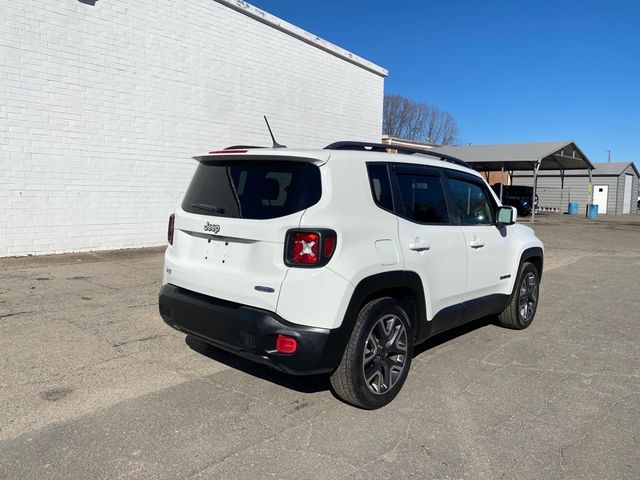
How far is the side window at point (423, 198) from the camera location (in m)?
4.14

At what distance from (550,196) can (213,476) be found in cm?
4588

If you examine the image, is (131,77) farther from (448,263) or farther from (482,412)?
(482,412)

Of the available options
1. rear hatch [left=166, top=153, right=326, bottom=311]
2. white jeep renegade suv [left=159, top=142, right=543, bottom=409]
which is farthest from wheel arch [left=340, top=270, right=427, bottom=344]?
rear hatch [left=166, top=153, right=326, bottom=311]

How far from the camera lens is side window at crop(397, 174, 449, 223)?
414cm

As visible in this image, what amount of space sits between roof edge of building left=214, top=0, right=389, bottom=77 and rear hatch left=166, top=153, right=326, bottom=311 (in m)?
10.2

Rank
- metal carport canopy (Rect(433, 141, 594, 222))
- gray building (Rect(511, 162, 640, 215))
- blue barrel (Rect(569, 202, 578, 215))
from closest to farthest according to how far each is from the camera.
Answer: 1. metal carport canopy (Rect(433, 141, 594, 222))
2. blue barrel (Rect(569, 202, 578, 215))
3. gray building (Rect(511, 162, 640, 215))

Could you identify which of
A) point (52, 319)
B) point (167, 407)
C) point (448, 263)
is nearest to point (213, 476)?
point (167, 407)

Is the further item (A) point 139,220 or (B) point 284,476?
(A) point 139,220

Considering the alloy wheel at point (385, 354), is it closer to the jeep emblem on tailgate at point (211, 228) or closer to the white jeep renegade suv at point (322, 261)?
the white jeep renegade suv at point (322, 261)

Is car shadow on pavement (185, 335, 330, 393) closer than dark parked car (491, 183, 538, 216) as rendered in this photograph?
Yes

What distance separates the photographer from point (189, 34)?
1203cm

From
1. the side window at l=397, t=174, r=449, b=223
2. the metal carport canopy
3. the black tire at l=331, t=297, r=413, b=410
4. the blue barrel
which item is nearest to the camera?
the black tire at l=331, t=297, r=413, b=410

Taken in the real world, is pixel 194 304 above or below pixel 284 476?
above

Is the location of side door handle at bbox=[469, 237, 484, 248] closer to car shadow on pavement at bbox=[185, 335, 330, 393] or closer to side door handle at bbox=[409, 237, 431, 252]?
side door handle at bbox=[409, 237, 431, 252]
